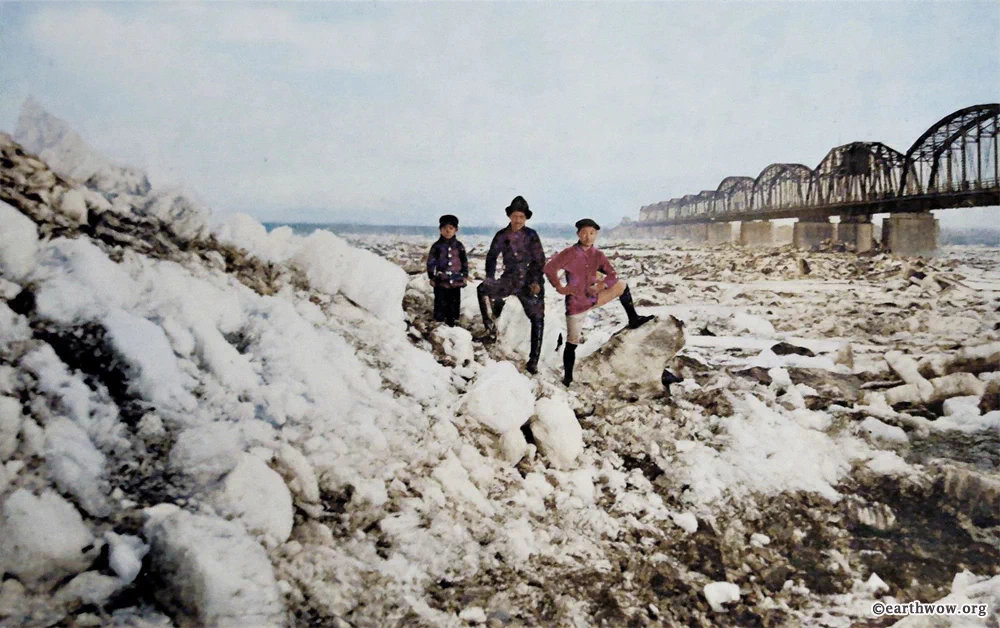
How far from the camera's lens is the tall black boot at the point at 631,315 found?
3082 millimetres

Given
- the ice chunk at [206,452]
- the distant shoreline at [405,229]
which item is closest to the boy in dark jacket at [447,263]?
the distant shoreline at [405,229]

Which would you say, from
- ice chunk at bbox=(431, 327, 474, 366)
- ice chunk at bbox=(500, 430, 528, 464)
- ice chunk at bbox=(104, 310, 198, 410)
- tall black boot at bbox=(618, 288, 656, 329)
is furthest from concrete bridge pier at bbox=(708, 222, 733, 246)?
ice chunk at bbox=(104, 310, 198, 410)

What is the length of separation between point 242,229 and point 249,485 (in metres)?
1.79

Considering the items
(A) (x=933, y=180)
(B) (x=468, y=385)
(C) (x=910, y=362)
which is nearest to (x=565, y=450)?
(B) (x=468, y=385)

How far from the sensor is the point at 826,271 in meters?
3.62

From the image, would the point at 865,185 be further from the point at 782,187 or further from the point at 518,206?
the point at 518,206

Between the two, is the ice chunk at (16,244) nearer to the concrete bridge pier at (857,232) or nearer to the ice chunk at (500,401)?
the ice chunk at (500,401)

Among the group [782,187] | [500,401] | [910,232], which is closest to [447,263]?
[500,401]

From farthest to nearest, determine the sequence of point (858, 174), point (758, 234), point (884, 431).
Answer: point (758, 234) → point (858, 174) → point (884, 431)

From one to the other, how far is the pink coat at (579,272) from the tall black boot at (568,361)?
217 millimetres

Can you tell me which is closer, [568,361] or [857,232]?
[568,361]

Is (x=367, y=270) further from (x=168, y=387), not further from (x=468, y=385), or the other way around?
(x=168, y=387)

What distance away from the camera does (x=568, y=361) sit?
3.05 metres

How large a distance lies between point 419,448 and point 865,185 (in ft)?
12.9
